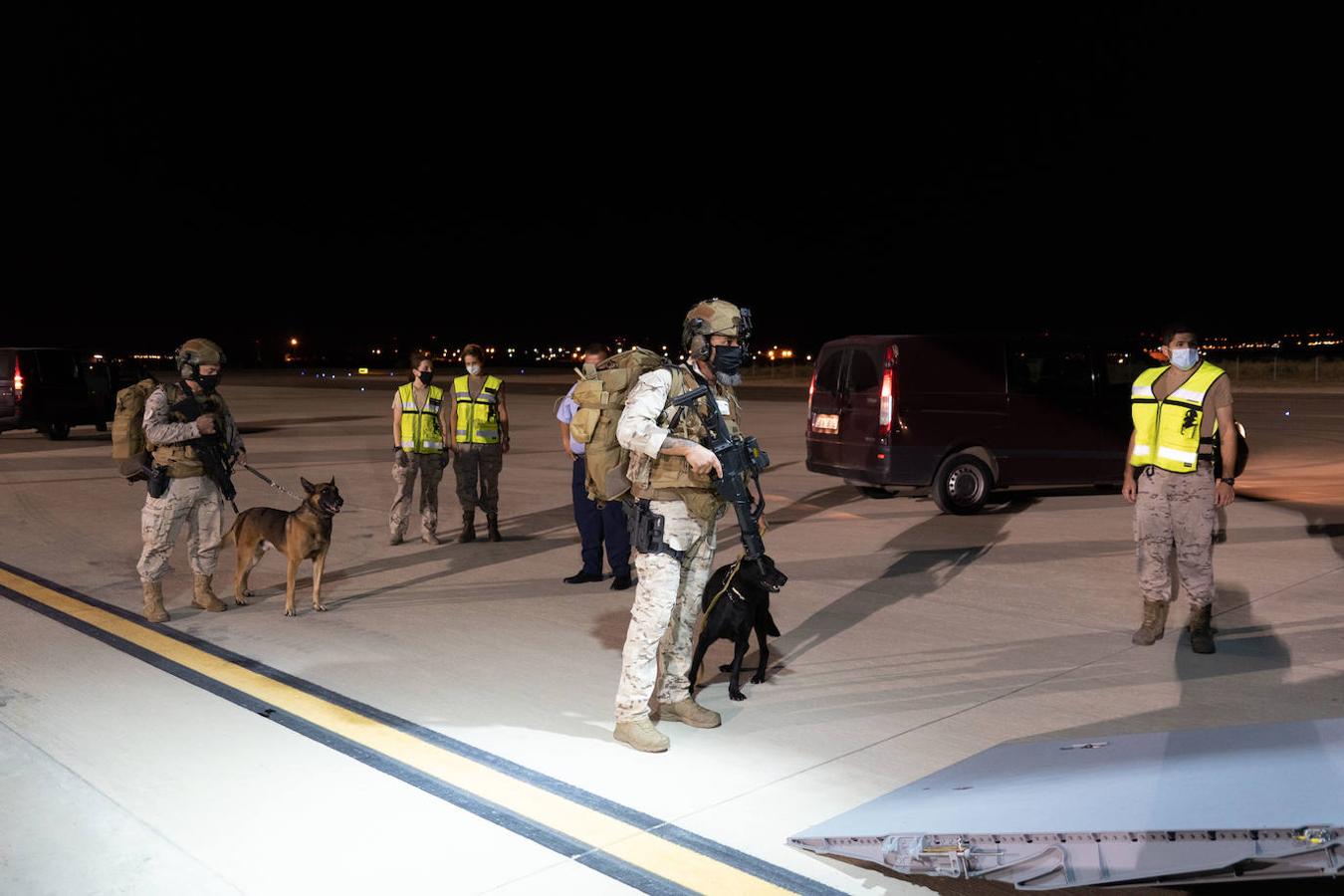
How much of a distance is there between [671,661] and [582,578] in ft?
10.9

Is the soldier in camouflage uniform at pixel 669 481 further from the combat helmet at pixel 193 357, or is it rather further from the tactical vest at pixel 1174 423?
the combat helmet at pixel 193 357

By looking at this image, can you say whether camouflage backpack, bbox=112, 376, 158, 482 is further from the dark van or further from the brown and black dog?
the dark van

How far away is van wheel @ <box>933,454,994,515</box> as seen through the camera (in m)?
11.7

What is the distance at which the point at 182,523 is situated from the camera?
299 inches

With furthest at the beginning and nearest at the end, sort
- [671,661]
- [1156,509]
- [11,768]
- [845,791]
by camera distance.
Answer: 1. [1156,509]
2. [671,661]
3. [11,768]
4. [845,791]

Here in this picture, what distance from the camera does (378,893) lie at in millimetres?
3564

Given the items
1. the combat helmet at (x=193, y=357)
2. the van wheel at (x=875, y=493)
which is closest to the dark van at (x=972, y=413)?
the van wheel at (x=875, y=493)

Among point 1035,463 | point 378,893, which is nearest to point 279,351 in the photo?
point 1035,463

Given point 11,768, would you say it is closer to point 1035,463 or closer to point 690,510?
point 690,510

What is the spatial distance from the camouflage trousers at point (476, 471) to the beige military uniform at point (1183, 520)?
5610 mm

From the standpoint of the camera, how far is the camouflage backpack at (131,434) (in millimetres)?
7426

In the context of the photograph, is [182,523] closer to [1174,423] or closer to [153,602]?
[153,602]

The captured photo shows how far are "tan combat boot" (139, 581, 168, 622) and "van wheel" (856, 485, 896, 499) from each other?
26.3ft

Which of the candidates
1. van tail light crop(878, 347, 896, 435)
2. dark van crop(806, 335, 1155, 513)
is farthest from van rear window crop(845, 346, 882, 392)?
van tail light crop(878, 347, 896, 435)
